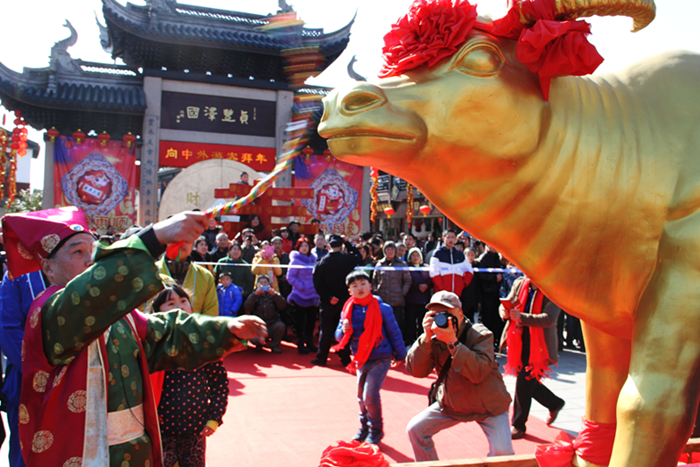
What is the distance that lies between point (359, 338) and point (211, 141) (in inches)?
426

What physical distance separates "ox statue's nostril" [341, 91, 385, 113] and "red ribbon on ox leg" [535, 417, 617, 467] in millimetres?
1110

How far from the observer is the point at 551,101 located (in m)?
1.22

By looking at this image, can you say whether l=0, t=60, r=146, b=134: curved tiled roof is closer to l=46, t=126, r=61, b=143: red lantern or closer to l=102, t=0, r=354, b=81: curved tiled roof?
l=46, t=126, r=61, b=143: red lantern

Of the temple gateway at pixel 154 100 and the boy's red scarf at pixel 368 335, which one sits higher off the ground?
the temple gateway at pixel 154 100

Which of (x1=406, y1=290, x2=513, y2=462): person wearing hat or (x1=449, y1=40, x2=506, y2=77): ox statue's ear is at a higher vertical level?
(x1=449, y1=40, x2=506, y2=77): ox statue's ear

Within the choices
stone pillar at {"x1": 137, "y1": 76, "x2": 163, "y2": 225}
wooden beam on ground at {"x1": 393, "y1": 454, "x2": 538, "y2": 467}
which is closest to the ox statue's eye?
wooden beam on ground at {"x1": 393, "y1": 454, "x2": 538, "y2": 467}

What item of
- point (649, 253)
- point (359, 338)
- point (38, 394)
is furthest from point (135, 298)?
point (359, 338)

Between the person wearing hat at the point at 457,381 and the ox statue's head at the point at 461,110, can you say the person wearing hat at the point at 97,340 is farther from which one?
the person wearing hat at the point at 457,381

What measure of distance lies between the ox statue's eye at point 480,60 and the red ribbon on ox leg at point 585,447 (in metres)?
1.05

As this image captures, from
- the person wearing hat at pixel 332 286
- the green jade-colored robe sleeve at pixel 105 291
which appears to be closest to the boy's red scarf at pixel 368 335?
the person wearing hat at pixel 332 286

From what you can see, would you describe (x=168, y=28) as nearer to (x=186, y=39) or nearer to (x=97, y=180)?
(x=186, y=39)

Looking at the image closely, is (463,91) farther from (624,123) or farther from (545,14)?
(624,123)

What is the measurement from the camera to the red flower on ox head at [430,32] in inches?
46.6

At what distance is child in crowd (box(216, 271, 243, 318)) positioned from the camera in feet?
22.5
